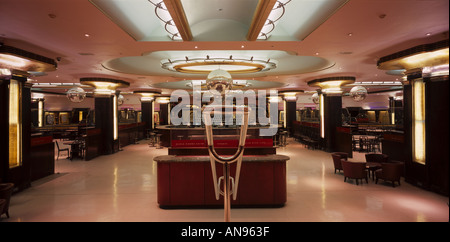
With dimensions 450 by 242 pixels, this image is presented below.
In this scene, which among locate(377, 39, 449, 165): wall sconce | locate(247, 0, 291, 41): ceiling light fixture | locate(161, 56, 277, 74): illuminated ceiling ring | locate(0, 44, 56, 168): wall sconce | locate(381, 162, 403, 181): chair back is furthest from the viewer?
locate(161, 56, 277, 74): illuminated ceiling ring

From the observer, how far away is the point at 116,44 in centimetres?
538

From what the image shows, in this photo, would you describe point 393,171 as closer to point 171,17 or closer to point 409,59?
point 409,59

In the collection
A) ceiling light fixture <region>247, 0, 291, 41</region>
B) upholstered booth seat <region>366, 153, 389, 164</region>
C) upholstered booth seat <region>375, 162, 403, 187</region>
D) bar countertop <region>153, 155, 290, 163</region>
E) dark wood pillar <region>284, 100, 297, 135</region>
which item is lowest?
upholstered booth seat <region>375, 162, 403, 187</region>

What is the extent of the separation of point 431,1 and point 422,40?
2.22 m

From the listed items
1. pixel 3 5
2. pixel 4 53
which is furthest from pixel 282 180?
pixel 4 53

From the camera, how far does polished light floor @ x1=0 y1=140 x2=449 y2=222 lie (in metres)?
4.33

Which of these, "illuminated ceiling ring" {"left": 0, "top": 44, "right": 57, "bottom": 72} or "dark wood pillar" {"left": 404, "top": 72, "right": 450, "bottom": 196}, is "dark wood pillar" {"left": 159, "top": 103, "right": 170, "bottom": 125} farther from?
"dark wood pillar" {"left": 404, "top": 72, "right": 450, "bottom": 196}

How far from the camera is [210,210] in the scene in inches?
182

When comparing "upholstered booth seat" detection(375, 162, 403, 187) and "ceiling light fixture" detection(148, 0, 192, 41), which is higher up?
"ceiling light fixture" detection(148, 0, 192, 41)

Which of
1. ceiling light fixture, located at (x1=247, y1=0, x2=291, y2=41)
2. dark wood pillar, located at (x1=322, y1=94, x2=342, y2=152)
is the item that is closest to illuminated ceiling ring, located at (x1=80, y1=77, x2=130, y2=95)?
ceiling light fixture, located at (x1=247, y1=0, x2=291, y2=41)

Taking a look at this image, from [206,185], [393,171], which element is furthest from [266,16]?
[393,171]

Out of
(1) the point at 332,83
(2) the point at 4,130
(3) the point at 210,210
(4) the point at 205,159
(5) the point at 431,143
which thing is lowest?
(3) the point at 210,210

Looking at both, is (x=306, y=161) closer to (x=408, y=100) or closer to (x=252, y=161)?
(x=408, y=100)

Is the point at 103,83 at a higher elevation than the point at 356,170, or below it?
higher
